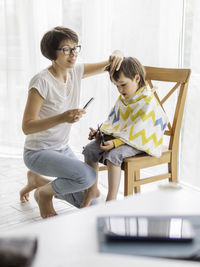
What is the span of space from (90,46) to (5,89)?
1134mm

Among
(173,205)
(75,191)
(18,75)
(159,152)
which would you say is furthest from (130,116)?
(18,75)

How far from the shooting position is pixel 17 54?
3545 mm

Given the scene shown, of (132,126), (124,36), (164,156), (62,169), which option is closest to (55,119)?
(62,169)

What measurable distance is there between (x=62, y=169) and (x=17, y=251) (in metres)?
1.09

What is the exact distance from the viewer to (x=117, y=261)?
0.87m

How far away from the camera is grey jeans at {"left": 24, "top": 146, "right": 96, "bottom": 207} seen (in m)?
1.94

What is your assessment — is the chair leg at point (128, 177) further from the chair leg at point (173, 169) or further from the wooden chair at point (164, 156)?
the chair leg at point (173, 169)

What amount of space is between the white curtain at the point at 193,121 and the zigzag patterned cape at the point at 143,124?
343 millimetres

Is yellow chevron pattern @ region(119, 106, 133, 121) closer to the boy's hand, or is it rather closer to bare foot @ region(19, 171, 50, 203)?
the boy's hand

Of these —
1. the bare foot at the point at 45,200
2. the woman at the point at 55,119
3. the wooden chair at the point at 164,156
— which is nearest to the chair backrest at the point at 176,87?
the wooden chair at the point at 164,156

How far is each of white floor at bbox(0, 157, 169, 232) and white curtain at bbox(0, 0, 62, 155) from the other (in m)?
0.52

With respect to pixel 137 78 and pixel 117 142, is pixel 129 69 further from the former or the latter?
pixel 117 142

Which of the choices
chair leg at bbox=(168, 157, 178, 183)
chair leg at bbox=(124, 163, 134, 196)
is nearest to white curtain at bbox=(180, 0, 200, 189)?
chair leg at bbox=(168, 157, 178, 183)

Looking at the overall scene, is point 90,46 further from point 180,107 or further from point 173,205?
point 173,205
